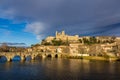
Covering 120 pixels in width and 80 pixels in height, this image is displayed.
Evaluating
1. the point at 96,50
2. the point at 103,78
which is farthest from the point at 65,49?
the point at 103,78

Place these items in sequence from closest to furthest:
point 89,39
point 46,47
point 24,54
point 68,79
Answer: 1. point 68,79
2. point 24,54
3. point 46,47
4. point 89,39

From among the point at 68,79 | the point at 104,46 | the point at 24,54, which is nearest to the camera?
the point at 68,79

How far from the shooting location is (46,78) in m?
56.4

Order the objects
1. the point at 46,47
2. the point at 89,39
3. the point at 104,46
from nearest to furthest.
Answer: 1. the point at 104,46
2. the point at 46,47
3. the point at 89,39

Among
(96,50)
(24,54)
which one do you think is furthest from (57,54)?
(24,54)

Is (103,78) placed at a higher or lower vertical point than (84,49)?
lower

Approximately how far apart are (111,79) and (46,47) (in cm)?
12444

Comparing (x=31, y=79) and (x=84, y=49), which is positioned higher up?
(x=84, y=49)

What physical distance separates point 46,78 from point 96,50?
8806 centimetres

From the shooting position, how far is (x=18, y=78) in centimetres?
5688

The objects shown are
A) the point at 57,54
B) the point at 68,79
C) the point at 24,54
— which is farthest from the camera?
the point at 57,54

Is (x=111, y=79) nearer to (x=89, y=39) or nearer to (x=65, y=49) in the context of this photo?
(x=65, y=49)

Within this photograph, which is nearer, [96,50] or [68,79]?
[68,79]

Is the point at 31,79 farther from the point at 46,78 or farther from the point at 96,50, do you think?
the point at 96,50
